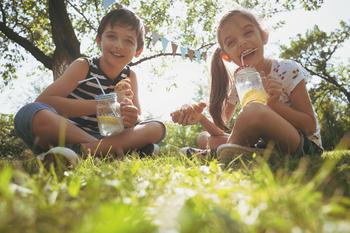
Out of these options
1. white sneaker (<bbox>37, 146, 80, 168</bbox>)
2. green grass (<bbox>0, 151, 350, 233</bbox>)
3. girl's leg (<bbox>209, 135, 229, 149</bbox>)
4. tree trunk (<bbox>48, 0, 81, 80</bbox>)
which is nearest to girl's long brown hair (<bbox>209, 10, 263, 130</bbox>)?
girl's leg (<bbox>209, 135, 229, 149</bbox>)

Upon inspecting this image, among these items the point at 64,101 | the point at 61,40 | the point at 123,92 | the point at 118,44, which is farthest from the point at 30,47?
the point at 123,92

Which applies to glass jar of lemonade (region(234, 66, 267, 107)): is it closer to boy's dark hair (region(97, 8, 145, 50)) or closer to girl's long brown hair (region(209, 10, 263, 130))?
girl's long brown hair (region(209, 10, 263, 130))

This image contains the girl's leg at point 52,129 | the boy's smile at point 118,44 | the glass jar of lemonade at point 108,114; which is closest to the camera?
the glass jar of lemonade at point 108,114

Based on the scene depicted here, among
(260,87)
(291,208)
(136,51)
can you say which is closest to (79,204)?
(291,208)

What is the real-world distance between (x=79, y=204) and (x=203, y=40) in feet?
34.0

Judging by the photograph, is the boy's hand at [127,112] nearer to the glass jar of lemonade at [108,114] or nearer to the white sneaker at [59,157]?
the glass jar of lemonade at [108,114]

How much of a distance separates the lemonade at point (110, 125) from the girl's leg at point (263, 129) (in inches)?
32.5

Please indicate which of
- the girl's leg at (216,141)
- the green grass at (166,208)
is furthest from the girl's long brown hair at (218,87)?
the green grass at (166,208)

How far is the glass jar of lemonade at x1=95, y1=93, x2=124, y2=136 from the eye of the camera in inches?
97.5

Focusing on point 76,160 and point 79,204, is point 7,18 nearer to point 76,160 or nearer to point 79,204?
point 76,160

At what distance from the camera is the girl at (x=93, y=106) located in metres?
2.64

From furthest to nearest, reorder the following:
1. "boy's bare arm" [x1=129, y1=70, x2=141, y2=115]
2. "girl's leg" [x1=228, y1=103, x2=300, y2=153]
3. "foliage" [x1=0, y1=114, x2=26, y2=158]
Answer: "foliage" [x1=0, y1=114, x2=26, y2=158], "boy's bare arm" [x1=129, y1=70, x2=141, y2=115], "girl's leg" [x1=228, y1=103, x2=300, y2=153]

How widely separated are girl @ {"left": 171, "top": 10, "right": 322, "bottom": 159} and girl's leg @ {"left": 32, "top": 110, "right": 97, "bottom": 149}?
75 cm

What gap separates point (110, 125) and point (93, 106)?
1.20ft
